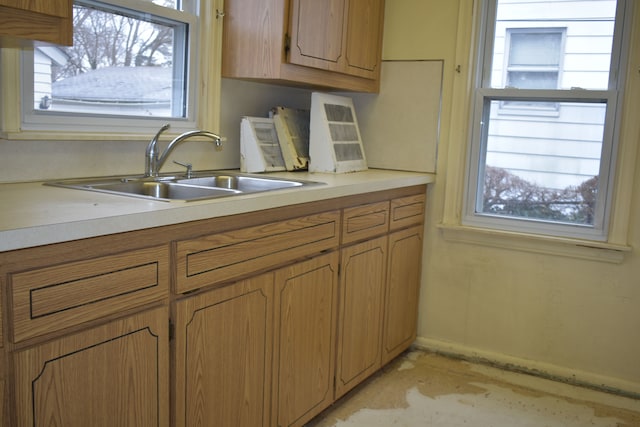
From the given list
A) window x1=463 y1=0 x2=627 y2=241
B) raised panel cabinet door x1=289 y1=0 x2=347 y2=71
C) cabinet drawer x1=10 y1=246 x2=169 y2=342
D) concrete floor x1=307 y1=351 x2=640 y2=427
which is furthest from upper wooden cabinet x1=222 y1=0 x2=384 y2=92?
concrete floor x1=307 y1=351 x2=640 y2=427

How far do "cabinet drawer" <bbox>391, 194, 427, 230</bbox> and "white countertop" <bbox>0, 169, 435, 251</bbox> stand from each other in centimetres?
Answer: 69

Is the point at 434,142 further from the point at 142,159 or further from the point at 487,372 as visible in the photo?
the point at 142,159

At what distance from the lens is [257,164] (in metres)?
2.58

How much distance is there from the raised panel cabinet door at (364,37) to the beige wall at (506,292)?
10 centimetres

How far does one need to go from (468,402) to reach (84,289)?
1.88 metres

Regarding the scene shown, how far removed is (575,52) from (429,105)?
704mm

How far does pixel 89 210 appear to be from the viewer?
1.41 m

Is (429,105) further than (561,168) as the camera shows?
Yes

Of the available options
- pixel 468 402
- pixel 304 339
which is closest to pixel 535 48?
pixel 468 402

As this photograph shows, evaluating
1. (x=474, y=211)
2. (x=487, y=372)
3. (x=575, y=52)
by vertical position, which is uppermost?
(x=575, y=52)

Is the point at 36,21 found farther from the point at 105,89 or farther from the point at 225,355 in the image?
the point at 225,355

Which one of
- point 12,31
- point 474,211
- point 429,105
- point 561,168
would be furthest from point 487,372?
point 12,31

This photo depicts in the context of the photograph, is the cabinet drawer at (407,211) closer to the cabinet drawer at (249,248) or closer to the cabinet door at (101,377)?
the cabinet drawer at (249,248)

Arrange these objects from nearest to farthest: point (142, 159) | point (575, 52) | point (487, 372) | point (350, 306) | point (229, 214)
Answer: point (229, 214), point (142, 159), point (350, 306), point (575, 52), point (487, 372)
